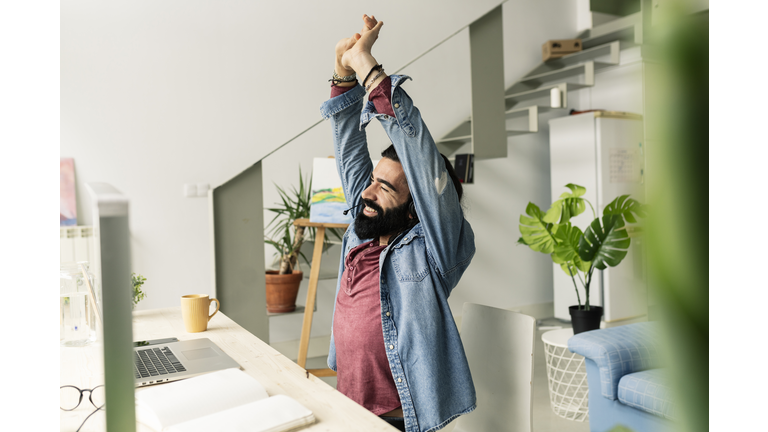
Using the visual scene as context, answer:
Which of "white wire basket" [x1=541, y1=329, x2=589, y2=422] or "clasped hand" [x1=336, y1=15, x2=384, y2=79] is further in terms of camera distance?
"white wire basket" [x1=541, y1=329, x2=589, y2=422]

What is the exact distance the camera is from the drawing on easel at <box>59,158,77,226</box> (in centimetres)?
309

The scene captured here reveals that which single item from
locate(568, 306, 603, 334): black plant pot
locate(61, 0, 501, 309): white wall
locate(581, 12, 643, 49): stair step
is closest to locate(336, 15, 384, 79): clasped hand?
locate(568, 306, 603, 334): black plant pot

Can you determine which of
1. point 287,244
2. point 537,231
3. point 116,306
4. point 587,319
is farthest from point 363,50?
point 287,244

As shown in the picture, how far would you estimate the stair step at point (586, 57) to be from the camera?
14.6 feet

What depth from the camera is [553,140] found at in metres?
4.90

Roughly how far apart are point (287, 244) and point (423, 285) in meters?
2.30

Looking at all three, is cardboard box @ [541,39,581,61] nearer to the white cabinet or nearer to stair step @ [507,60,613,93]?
stair step @ [507,60,613,93]

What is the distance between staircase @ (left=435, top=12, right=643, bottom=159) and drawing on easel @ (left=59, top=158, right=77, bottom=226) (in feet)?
8.41

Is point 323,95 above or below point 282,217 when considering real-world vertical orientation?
above

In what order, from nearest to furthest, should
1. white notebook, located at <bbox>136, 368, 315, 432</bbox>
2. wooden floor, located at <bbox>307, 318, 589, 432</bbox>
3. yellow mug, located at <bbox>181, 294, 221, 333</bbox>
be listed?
white notebook, located at <bbox>136, 368, 315, 432</bbox> < yellow mug, located at <bbox>181, 294, 221, 333</bbox> < wooden floor, located at <bbox>307, 318, 589, 432</bbox>

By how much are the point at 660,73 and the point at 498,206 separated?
4.86m

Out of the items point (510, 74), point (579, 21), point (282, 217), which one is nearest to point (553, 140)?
point (510, 74)
